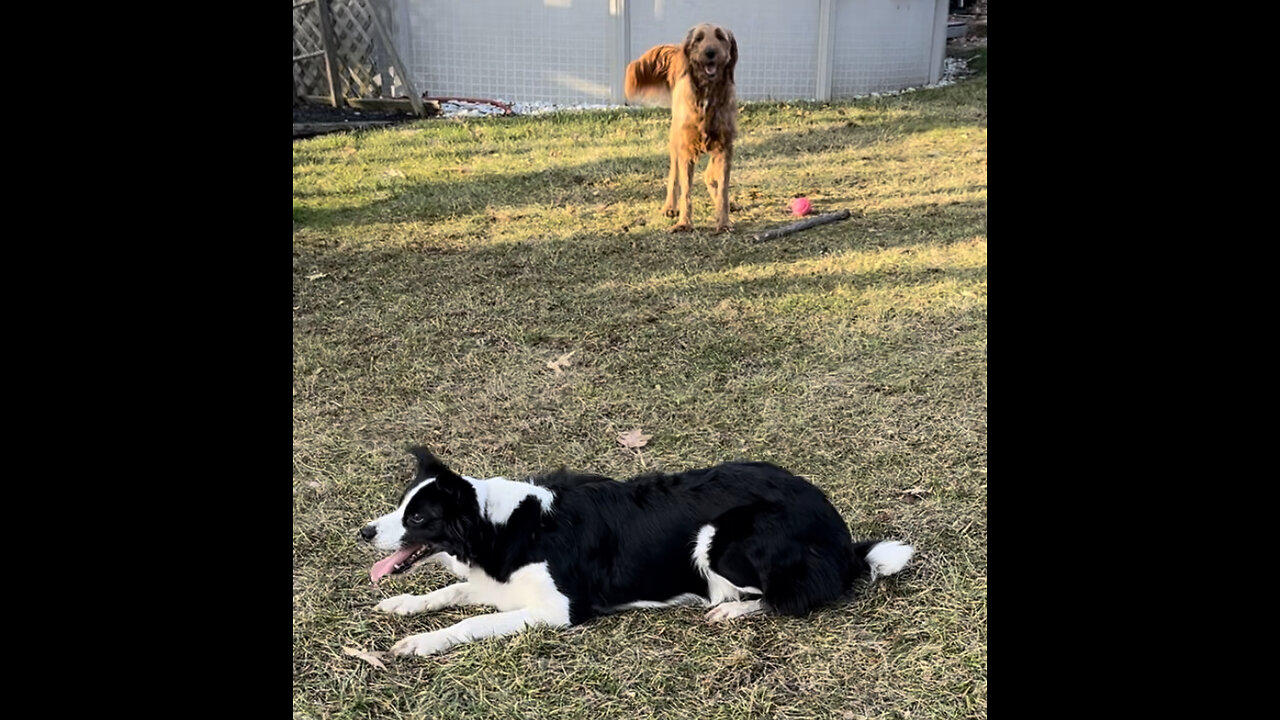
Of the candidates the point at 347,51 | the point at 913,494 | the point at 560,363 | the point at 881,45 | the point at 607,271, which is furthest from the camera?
the point at 881,45

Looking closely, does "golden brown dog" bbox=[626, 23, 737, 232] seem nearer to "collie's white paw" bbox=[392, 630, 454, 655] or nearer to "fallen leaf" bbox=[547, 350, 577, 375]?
"fallen leaf" bbox=[547, 350, 577, 375]

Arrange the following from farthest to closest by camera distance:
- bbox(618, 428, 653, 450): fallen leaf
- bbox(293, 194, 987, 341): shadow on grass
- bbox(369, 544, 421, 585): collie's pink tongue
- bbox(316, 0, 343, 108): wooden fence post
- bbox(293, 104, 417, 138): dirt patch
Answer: bbox(316, 0, 343, 108): wooden fence post < bbox(293, 104, 417, 138): dirt patch < bbox(293, 194, 987, 341): shadow on grass < bbox(618, 428, 653, 450): fallen leaf < bbox(369, 544, 421, 585): collie's pink tongue

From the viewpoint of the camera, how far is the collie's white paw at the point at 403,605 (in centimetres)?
282

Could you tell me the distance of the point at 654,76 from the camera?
25.4 feet

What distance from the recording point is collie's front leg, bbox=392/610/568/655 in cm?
262

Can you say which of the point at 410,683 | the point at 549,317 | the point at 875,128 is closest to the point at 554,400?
the point at 549,317

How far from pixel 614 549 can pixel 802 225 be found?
510 centimetres

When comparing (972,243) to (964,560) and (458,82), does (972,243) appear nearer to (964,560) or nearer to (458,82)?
(964,560)

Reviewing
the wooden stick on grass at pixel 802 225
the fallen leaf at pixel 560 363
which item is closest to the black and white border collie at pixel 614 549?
the fallen leaf at pixel 560 363

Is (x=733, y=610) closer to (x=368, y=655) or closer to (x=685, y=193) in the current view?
(x=368, y=655)

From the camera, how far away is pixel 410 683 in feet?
8.21

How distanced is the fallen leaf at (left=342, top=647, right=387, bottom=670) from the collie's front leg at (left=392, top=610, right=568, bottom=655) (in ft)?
0.17

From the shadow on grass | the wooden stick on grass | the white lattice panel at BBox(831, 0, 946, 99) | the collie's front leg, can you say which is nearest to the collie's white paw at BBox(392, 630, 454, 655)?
the collie's front leg

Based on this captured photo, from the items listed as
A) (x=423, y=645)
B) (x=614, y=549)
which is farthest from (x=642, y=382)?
(x=423, y=645)
